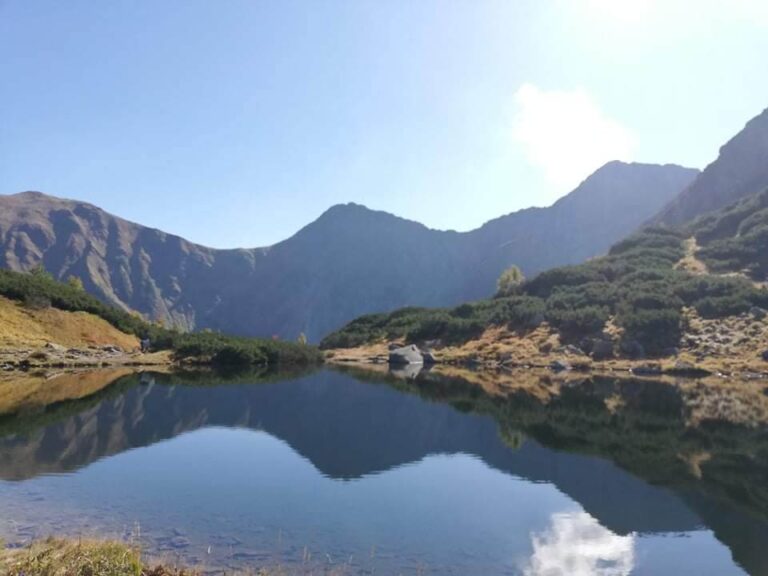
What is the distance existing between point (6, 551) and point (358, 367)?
207 ft

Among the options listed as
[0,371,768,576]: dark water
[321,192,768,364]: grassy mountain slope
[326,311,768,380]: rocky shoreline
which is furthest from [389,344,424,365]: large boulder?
[0,371,768,576]: dark water

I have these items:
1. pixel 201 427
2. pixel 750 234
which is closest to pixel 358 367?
pixel 201 427

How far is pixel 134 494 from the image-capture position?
57.2ft

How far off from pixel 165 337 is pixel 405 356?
105ft

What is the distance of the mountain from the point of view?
166 metres

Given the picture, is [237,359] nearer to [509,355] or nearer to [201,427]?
[509,355]

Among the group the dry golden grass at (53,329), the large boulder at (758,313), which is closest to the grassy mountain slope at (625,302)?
the large boulder at (758,313)

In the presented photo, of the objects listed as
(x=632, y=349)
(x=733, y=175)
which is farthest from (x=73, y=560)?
(x=733, y=175)

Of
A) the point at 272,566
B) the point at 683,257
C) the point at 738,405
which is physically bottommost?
the point at 272,566

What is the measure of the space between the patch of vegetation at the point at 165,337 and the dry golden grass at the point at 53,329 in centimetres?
149

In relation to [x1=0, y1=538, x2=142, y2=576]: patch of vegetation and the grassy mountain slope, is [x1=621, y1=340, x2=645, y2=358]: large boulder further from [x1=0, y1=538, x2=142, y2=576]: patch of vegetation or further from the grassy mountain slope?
[x1=0, y1=538, x2=142, y2=576]: patch of vegetation

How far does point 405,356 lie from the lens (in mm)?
76312

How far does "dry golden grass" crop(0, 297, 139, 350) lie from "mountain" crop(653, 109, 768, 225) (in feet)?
548

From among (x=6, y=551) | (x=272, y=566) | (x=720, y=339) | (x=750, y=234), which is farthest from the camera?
(x=750, y=234)
